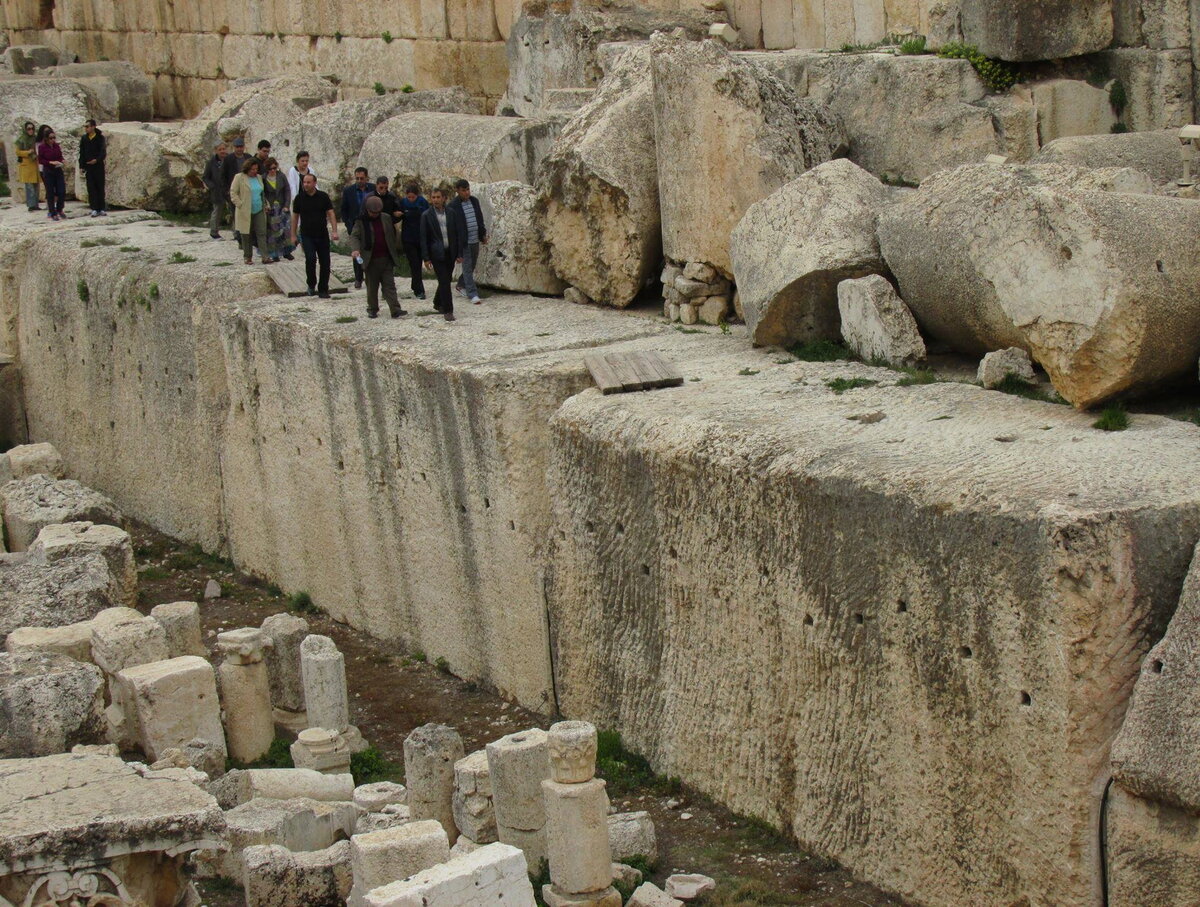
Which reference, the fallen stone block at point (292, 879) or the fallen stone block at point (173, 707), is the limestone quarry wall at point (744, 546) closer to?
the fallen stone block at point (173, 707)

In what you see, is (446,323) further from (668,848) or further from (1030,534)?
(1030,534)

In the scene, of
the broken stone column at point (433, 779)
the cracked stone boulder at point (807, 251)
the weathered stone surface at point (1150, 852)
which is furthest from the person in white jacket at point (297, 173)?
the weathered stone surface at point (1150, 852)

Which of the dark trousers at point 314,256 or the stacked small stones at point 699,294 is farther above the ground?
the dark trousers at point 314,256

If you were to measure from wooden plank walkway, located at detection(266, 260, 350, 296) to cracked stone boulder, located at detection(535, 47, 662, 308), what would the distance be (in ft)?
6.14

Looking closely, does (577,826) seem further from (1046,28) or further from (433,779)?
(1046,28)

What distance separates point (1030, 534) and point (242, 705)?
510cm

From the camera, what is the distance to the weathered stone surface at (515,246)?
12.8 m

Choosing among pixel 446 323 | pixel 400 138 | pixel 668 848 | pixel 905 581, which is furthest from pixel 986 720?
pixel 400 138

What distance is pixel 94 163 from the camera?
1778cm

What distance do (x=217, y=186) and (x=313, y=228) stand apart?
10.5ft

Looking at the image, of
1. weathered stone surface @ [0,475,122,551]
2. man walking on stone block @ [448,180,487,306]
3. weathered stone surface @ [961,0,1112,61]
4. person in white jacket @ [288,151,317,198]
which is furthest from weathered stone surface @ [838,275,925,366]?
weathered stone surface @ [0,475,122,551]

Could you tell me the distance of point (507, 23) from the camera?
18.5m

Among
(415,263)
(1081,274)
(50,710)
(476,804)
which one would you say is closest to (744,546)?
(476,804)

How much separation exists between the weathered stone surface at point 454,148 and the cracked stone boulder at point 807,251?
387 cm
